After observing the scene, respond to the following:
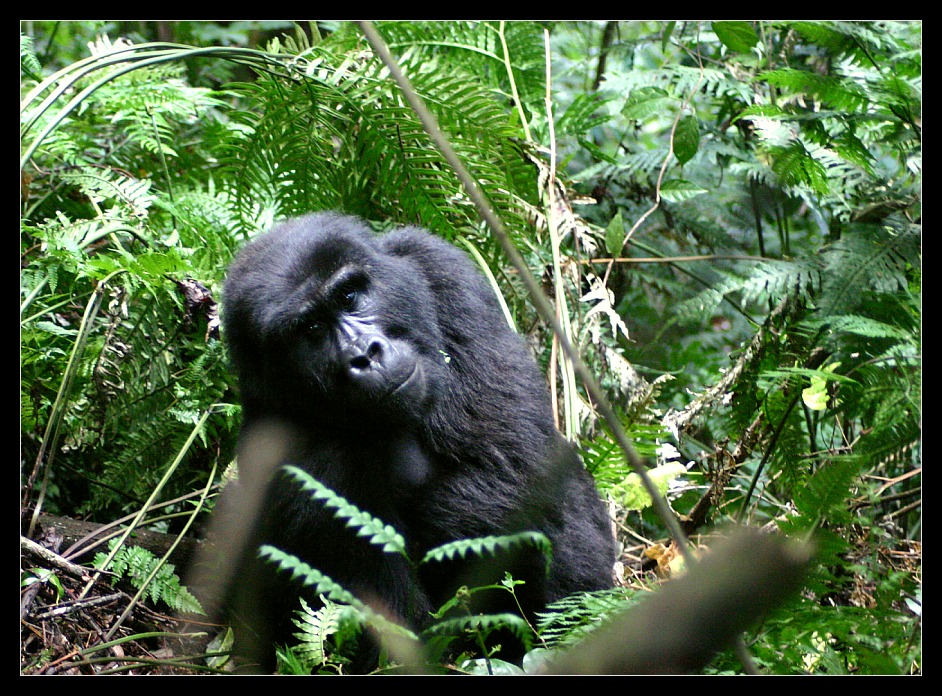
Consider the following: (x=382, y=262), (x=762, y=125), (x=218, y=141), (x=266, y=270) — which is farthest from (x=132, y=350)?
(x=762, y=125)

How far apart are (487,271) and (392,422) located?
41.2 inches

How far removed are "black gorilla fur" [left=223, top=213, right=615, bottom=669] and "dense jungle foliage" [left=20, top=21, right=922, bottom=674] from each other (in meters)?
0.26

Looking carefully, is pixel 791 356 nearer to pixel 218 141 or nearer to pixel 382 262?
pixel 382 262

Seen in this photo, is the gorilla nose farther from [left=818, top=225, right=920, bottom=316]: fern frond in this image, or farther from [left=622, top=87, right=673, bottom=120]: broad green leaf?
[left=622, top=87, right=673, bottom=120]: broad green leaf

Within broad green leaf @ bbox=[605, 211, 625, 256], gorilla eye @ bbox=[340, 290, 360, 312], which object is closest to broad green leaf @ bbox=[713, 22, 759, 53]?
broad green leaf @ bbox=[605, 211, 625, 256]

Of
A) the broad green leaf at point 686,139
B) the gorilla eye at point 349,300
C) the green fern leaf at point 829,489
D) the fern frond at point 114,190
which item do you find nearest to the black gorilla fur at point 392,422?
the gorilla eye at point 349,300

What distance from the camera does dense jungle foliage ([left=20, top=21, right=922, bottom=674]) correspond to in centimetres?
291

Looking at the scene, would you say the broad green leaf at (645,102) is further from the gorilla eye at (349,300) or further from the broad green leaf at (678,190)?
the gorilla eye at (349,300)

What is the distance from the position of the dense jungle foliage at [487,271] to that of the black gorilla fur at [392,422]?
0.86 feet

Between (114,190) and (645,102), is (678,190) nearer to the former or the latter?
(645,102)

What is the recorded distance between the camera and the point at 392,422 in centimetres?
268

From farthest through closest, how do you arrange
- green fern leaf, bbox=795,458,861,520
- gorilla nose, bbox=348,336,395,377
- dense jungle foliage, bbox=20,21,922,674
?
dense jungle foliage, bbox=20,21,922,674
gorilla nose, bbox=348,336,395,377
green fern leaf, bbox=795,458,861,520

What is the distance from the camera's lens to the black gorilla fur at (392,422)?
8.59ft

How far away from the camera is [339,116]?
3.54 m
